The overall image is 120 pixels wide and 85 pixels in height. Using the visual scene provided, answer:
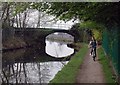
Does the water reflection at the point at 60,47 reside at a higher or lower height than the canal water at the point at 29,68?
lower

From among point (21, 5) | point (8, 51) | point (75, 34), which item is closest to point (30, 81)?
point (21, 5)

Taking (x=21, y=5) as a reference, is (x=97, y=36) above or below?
below

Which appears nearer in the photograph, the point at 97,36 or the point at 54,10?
the point at 54,10

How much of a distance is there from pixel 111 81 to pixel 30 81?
490 centimetres

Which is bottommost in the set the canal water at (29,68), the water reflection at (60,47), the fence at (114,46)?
the water reflection at (60,47)

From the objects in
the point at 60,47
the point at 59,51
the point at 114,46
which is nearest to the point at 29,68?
the point at 114,46

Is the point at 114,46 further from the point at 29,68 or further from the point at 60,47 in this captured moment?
the point at 60,47

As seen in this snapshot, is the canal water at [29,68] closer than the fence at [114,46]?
No

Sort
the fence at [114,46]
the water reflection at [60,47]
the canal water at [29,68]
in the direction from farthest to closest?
the water reflection at [60,47] < the canal water at [29,68] < the fence at [114,46]

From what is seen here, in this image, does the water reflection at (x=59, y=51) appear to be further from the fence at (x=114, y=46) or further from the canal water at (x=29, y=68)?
the fence at (x=114, y=46)

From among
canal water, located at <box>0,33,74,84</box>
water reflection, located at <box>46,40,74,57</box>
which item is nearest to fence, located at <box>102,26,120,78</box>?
canal water, located at <box>0,33,74,84</box>

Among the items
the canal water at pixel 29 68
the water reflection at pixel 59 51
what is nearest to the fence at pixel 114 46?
the canal water at pixel 29 68

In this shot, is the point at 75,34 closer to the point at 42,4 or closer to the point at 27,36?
the point at 27,36

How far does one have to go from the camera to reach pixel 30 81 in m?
15.0
